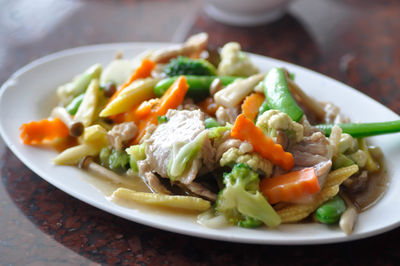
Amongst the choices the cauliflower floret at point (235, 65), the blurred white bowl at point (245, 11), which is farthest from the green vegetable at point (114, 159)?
the blurred white bowl at point (245, 11)

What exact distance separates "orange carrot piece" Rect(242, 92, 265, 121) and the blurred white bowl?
190cm

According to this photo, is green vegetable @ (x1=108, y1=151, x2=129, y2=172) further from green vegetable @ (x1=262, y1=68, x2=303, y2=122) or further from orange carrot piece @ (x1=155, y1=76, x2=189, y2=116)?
green vegetable @ (x1=262, y1=68, x2=303, y2=122)

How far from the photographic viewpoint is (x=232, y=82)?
3.21m

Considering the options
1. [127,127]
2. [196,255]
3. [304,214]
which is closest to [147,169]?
[127,127]

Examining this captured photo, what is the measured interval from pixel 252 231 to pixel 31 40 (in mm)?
3482

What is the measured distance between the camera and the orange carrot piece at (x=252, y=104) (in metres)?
2.88

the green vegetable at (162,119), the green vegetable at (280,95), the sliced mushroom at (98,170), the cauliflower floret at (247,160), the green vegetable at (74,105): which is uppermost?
the green vegetable at (280,95)

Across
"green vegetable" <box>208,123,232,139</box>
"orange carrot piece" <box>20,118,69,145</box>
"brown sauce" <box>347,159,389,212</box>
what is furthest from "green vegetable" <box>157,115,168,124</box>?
"brown sauce" <box>347,159,389,212</box>

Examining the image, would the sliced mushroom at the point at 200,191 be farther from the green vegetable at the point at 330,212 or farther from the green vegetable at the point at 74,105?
the green vegetable at the point at 74,105

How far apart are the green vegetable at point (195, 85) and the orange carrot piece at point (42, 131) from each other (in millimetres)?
656

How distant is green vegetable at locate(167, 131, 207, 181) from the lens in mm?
2426

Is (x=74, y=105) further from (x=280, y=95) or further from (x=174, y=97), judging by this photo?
(x=280, y=95)

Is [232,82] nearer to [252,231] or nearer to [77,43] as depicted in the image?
[252,231]

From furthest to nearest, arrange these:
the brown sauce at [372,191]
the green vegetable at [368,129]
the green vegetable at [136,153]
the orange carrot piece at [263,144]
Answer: the green vegetable at [368,129], the green vegetable at [136,153], the brown sauce at [372,191], the orange carrot piece at [263,144]
